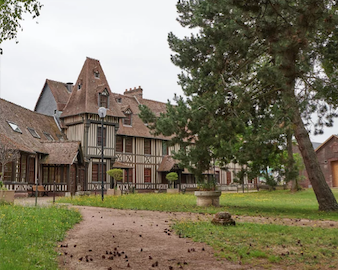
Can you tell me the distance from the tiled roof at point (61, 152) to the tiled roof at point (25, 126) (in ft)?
1.98

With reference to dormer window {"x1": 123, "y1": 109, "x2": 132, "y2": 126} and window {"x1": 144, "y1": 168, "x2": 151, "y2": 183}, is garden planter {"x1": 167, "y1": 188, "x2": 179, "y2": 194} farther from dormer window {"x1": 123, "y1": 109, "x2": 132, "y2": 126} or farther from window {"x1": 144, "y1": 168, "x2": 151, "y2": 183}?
dormer window {"x1": 123, "y1": 109, "x2": 132, "y2": 126}

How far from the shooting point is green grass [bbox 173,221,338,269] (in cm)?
600

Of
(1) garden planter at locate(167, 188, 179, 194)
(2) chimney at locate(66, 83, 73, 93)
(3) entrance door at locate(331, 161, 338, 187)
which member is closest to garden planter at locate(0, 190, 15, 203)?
(1) garden planter at locate(167, 188, 179, 194)

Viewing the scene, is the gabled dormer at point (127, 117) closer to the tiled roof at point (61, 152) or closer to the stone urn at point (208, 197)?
the tiled roof at point (61, 152)

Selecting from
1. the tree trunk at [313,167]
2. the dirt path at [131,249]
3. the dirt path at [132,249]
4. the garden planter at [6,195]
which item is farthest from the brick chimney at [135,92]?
the dirt path at [131,249]

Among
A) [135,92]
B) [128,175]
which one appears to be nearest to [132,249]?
[128,175]

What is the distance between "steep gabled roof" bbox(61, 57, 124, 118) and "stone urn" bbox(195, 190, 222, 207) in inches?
690

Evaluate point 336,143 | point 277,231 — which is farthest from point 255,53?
point 336,143

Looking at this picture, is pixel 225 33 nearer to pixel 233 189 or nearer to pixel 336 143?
pixel 336 143

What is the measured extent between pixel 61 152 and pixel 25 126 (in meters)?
3.49

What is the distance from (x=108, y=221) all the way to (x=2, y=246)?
15.0ft

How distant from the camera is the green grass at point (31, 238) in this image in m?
5.48

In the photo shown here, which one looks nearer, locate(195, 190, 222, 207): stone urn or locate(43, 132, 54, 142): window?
locate(195, 190, 222, 207): stone urn

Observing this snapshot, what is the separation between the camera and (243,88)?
47.6 feet
